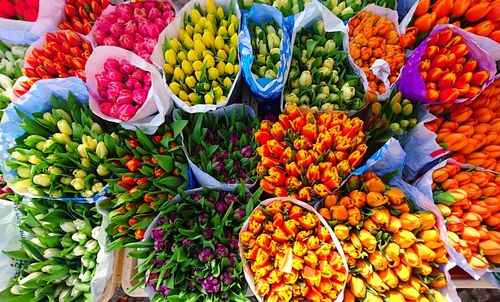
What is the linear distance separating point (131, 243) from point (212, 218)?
0.25 m

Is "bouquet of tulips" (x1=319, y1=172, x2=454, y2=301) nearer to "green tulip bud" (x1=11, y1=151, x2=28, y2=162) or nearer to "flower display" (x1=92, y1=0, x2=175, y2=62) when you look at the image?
"flower display" (x1=92, y1=0, x2=175, y2=62)

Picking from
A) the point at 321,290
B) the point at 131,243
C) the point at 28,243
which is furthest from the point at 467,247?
the point at 28,243

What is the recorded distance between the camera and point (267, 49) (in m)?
1.15

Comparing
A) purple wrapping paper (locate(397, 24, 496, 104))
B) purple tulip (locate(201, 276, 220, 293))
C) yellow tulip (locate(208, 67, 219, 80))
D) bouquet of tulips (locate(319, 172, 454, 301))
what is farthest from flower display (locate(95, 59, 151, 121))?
purple wrapping paper (locate(397, 24, 496, 104))

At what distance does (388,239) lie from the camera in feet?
2.97

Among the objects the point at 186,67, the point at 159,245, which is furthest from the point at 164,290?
the point at 186,67

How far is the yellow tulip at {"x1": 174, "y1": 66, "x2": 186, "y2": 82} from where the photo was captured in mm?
1079

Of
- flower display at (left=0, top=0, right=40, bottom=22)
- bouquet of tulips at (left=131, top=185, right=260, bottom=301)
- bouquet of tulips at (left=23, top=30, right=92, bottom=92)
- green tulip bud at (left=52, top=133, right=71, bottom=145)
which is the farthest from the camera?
flower display at (left=0, top=0, right=40, bottom=22)

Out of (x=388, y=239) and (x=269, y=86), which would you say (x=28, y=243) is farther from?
(x=388, y=239)

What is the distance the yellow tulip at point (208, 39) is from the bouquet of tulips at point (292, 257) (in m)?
0.56

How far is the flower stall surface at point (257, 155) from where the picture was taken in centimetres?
92

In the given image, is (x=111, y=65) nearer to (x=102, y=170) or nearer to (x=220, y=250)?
(x=102, y=170)

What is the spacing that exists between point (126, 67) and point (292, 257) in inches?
31.4

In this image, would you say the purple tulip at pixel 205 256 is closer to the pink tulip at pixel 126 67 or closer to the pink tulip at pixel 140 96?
the pink tulip at pixel 140 96
